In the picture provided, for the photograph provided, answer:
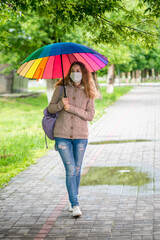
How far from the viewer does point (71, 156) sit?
5.40 meters

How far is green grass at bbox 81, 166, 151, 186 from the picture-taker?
7.25 meters

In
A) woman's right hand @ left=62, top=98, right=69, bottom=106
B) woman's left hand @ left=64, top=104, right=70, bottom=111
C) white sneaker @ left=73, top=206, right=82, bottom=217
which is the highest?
woman's right hand @ left=62, top=98, right=69, bottom=106

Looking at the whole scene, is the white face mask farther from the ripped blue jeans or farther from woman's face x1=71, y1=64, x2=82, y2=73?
the ripped blue jeans

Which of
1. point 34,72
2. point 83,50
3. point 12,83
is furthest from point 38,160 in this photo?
point 12,83

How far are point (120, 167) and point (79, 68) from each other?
3.53 metres

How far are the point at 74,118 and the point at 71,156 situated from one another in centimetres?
47

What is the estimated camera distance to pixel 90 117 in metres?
5.44

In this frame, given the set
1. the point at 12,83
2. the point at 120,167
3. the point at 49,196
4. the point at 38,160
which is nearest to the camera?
the point at 49,196

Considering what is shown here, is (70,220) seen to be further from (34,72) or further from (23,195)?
(34,72)

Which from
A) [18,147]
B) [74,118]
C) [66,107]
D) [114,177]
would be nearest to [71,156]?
[74,118]

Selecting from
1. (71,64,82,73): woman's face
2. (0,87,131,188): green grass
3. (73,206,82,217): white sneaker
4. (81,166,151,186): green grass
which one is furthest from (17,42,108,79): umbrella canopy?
(0,87,131,188): green grass

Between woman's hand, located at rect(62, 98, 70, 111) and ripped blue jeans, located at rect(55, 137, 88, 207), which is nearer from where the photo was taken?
woman's hand, located at rect(62, 98, 70, 111)

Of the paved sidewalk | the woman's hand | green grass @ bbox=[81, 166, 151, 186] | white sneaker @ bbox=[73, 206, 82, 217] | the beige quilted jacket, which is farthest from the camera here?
green grass @ bbox=[81, 166, 151, 186]

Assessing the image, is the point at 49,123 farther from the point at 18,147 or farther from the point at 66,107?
the point at 18,147
